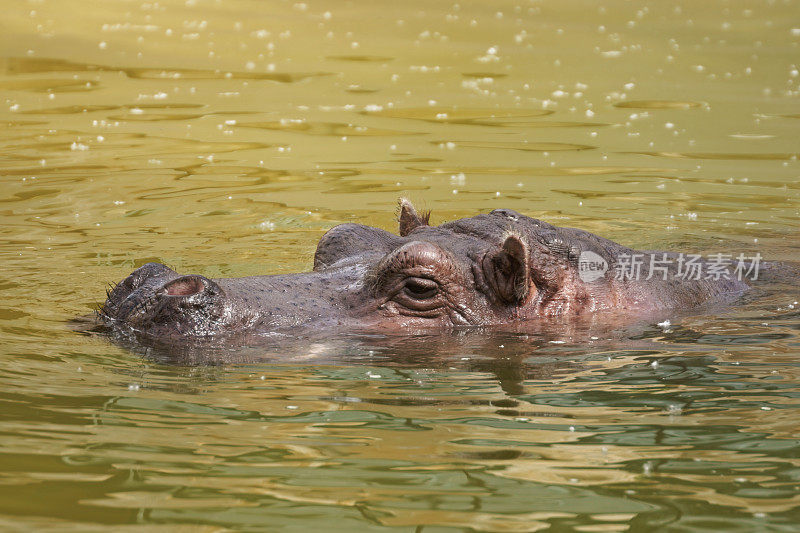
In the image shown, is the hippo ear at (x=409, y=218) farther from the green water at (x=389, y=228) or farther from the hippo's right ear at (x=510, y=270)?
the green water at (x=389, y=228)

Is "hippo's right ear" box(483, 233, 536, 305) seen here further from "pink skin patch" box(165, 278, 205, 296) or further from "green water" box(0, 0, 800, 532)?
"pink skin patch" box(165, 278, 205, 296)

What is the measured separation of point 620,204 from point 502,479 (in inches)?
348

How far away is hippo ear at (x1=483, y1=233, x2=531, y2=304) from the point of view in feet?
25.9

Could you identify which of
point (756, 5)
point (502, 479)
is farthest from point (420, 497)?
point (756, 5)

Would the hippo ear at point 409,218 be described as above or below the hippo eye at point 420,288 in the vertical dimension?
above

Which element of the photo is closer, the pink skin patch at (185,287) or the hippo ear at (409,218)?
the pink skin patch at (185,287)

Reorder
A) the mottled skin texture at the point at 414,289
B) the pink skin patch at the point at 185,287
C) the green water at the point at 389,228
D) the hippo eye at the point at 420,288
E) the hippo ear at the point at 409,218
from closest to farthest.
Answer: the green water at the point at 389,228 → the pink skin patch at the point at 185,287 → the mottled skin texture at the point at 414,289 → the hippo eye at the point at 420,288 → the hippo ear at the point at 409,218

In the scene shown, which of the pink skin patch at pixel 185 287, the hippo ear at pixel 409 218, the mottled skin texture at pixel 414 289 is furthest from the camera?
the hippo ear at pixel 409 218

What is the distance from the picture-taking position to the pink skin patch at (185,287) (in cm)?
730

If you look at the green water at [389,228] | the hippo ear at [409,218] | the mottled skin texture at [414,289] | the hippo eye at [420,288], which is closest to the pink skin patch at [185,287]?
the mottled skin texture at [414,289]

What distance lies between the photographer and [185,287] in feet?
24.1

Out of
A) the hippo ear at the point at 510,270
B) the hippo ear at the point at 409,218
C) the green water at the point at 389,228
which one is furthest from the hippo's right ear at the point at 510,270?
the hippo ear at the point at 409,218

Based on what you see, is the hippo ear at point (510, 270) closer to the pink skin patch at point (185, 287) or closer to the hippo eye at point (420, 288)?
the hippo eye at point (420, 288)

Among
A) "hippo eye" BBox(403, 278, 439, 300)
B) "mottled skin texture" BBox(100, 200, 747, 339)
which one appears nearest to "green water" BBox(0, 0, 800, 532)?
"mottled skin texture" BBox(100, 200, 747, 339)
